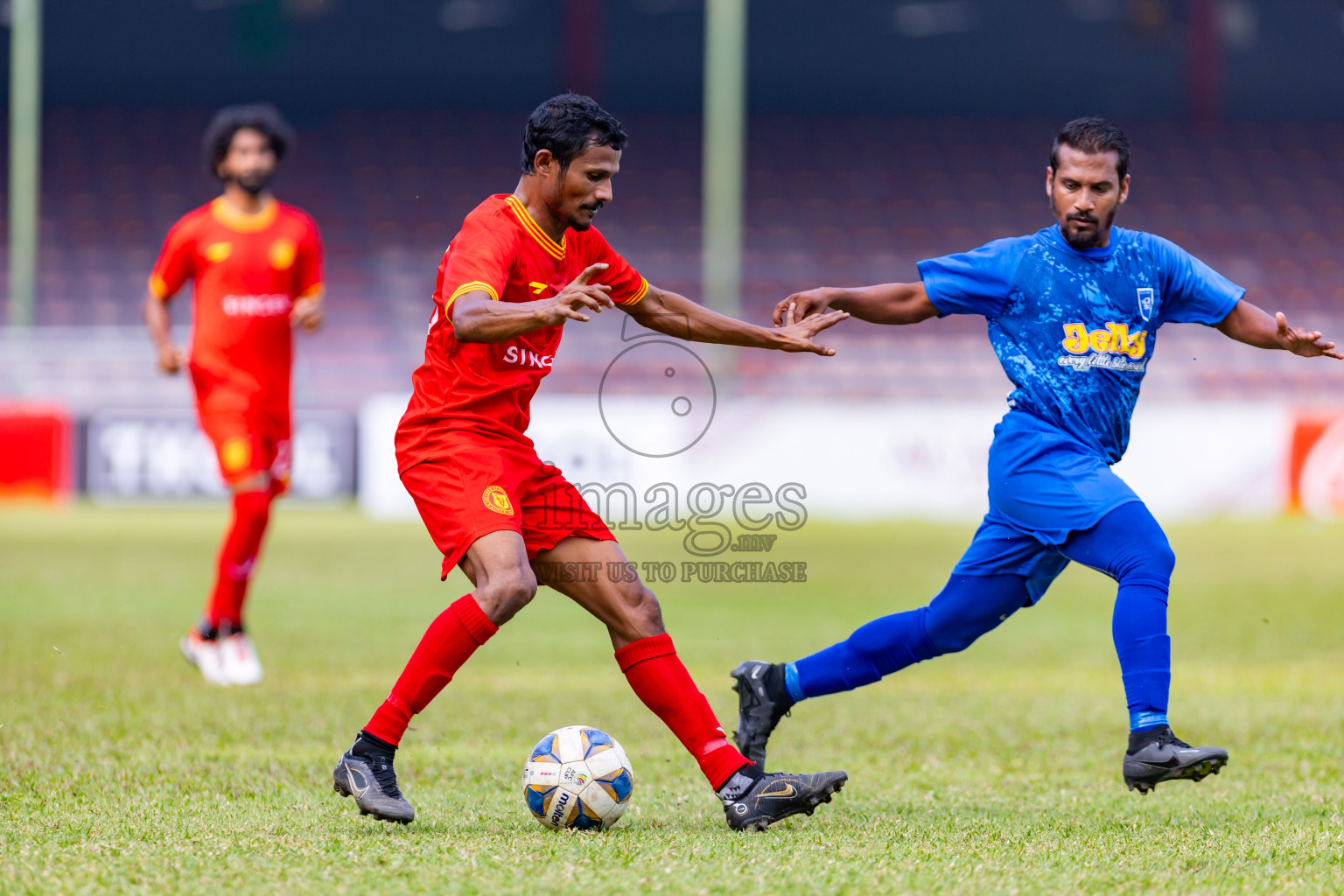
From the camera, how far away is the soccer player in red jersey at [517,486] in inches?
156

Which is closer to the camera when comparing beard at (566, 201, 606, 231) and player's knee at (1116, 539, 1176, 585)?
beard at (566, 201, 606, 231)

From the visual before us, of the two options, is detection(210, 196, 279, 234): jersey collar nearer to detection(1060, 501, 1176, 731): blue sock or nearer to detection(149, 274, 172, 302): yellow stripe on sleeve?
detection(149, 274, 172, 302): yellow stripe on sleeve

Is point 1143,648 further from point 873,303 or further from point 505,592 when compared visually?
point 505,592

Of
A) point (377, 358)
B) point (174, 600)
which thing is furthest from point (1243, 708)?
point (377, 358)

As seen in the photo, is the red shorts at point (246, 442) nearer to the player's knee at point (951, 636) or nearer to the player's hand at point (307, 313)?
the player's hand at point (307, 313)

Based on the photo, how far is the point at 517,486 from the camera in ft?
13.6

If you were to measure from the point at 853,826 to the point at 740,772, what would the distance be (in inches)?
12.8

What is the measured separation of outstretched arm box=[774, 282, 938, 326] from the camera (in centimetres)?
462

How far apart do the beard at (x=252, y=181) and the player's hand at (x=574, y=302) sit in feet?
12.5

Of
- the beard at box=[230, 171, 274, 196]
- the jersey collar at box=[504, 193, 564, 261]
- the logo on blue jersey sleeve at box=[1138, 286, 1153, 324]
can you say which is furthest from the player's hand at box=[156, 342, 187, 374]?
the logo on blue jersey sleeve at box=[1138, 286, 1153, 324]

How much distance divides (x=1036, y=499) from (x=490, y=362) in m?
1.58

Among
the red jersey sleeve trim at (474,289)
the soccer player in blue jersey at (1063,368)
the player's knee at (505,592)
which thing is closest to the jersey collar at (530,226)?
the red jersey sleeve trim at (474,289)

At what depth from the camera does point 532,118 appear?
407 centimetres

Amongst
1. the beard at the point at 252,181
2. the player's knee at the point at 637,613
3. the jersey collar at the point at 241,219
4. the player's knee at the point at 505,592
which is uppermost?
the beard at the point at 252,181
